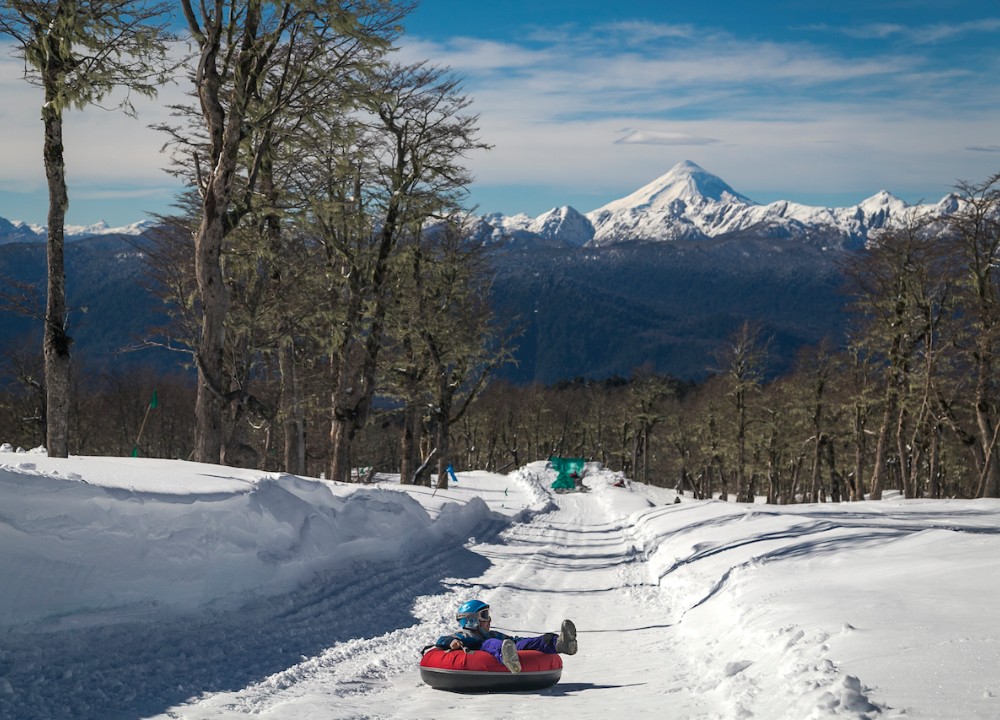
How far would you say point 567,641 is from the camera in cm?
858

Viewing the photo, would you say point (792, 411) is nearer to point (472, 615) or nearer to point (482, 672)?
point (472, 615)

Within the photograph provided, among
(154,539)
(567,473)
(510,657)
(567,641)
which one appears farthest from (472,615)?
(567,473)

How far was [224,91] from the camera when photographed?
61.2ft

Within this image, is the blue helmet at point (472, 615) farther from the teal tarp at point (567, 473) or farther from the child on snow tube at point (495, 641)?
the teal tarp at point (567, 473)

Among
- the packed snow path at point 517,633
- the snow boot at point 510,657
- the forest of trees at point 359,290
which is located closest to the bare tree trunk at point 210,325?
the forest of trees at point 359,290

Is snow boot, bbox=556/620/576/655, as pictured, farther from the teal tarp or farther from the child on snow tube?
the teal tarp

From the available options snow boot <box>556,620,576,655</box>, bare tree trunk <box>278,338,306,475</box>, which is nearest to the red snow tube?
snow boot <box>556,620,576,655</box>

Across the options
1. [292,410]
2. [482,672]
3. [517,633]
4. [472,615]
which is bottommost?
[517,633]

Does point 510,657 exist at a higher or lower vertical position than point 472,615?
lower

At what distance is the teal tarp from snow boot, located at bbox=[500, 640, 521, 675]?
4974 cm

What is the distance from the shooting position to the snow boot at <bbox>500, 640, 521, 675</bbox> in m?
7.91

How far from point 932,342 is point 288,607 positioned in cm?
3266

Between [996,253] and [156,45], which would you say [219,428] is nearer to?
[156,45]

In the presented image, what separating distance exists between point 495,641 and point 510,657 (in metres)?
0.41
